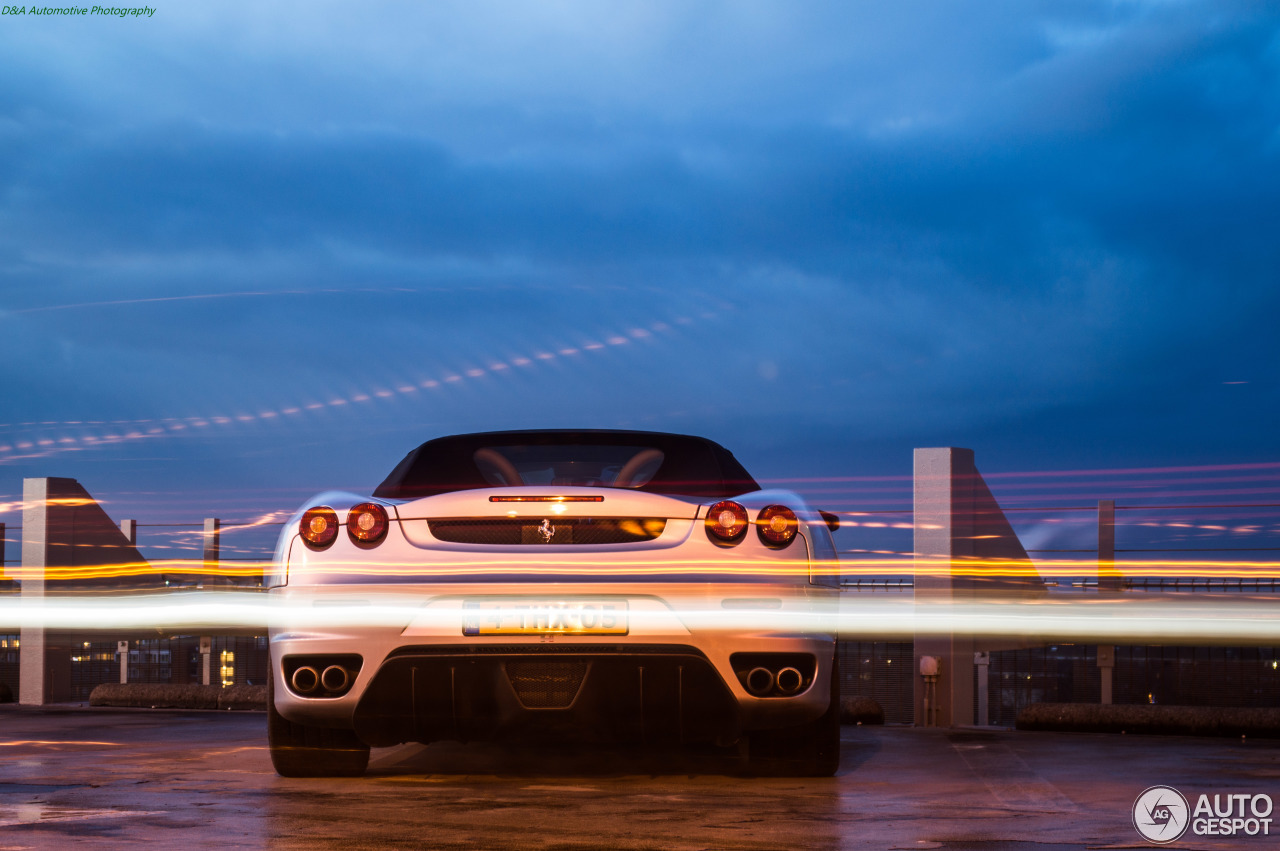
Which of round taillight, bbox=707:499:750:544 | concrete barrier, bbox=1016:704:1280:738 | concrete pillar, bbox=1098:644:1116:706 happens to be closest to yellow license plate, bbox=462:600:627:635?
round taillight, bbox=707:499:750:544

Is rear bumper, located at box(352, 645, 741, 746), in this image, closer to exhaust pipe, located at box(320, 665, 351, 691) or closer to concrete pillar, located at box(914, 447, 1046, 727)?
exhaust pipe, located at box(320, 665, 351, 691)

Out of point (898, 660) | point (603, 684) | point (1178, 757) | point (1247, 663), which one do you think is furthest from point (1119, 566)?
point (603, 684)

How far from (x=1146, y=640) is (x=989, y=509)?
4.13 feet

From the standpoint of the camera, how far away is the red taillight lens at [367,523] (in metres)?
4.50

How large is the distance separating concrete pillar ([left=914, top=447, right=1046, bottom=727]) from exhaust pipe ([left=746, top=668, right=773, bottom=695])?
3.85 meters

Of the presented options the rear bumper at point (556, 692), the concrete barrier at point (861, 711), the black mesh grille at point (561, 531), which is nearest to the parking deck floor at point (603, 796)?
the rear bumper at point (556, 692)

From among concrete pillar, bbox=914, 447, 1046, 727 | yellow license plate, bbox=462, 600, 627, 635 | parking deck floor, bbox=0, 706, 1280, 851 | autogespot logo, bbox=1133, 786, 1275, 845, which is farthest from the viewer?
concrete pillar, bbox=914, 447, 1046, 727

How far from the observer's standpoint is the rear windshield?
4.85m

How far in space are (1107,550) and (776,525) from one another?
482 cm

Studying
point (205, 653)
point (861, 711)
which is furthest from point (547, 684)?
point (205, 653)

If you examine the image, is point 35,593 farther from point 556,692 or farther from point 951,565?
point 556,692

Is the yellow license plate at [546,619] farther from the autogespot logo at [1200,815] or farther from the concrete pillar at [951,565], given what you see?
the concrete pillar at [951,565]

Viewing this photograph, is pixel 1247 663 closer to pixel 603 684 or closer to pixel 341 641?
pixel 603 684

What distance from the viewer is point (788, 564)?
4.49 meters
